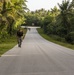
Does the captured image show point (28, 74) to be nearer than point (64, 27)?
Yes

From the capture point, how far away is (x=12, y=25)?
65438 mm

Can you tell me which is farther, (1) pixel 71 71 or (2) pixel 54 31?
(2) pixel 54 31

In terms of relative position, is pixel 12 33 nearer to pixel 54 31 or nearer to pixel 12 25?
pixel 12 25

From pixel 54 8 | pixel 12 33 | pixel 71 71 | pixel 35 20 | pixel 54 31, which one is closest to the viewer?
pixel 71 71

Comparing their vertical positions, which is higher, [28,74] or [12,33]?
[28,74]

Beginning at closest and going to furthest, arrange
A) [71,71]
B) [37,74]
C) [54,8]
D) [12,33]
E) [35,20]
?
[37,74] → [71,71] → [12,33] → [54,8] → [35,20]

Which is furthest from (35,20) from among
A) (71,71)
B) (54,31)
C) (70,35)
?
(71,71)

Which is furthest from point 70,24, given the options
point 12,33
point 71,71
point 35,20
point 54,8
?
point 35,20

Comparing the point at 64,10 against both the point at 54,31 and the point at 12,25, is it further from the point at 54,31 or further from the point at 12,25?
the point at 12,25

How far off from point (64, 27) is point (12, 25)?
54.4 ft

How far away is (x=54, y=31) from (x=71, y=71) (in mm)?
71498

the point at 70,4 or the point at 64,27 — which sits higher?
the point at 70,4

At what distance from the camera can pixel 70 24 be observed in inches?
2950

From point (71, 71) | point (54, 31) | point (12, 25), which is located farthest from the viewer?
point (54, 31)
